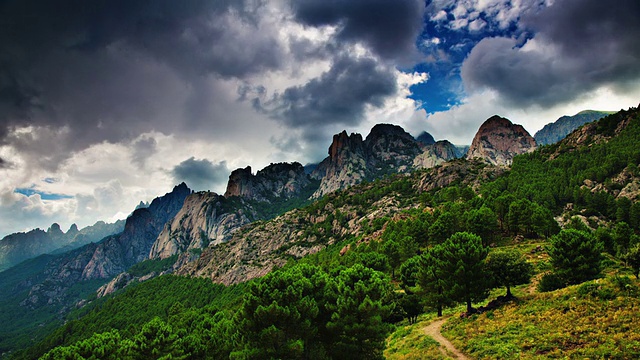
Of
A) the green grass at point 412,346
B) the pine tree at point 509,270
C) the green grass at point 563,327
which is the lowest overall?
the green grass at point 412,346

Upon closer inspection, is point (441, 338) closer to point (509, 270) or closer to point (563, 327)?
point (563, 327)

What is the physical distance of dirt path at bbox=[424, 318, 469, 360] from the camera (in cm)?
2963

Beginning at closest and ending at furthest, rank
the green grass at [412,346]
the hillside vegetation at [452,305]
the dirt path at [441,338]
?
the hillside vegetation at [452,305]
the dirt path at [441,338]
the green grass at [412,346]

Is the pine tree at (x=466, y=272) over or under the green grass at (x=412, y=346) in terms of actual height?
over

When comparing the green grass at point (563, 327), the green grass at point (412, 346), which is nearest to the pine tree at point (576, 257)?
the green grass at point (563, 327)

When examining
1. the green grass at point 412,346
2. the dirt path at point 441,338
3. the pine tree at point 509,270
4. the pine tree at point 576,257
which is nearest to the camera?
the dirt path at point 441,338

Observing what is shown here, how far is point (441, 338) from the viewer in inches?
1394

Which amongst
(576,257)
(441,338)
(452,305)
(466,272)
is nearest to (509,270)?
(466,272)

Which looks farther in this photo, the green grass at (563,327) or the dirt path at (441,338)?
the dirt path at (441,338)

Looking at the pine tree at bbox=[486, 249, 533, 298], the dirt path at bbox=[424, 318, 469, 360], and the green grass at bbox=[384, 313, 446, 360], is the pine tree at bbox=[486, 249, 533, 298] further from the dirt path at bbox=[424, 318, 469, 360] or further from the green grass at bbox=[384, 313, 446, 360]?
the green grass at bbox=[384, 313, 446, 360]

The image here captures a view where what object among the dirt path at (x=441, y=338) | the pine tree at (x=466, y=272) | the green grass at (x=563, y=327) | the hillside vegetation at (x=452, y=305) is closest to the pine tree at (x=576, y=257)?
the hillside vegetation at (x=452, y=305)

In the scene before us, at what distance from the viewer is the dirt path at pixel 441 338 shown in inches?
1167

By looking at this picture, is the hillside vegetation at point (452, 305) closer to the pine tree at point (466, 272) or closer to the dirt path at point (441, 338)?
the pine tree at point (466, 272)

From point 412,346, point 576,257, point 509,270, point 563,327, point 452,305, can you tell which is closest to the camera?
point 563,327
